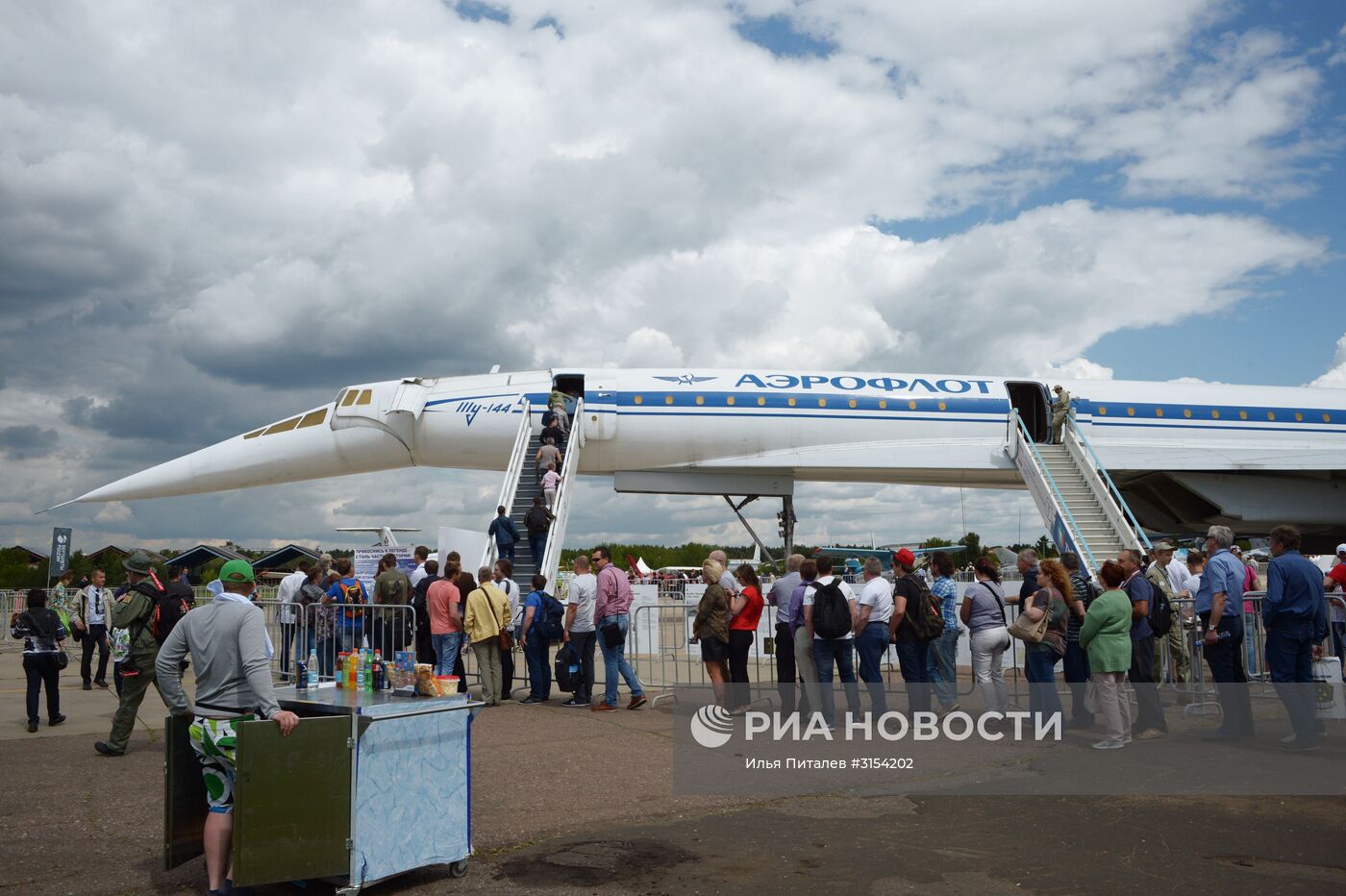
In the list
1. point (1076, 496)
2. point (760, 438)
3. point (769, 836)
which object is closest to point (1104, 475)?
point (1076, 496)

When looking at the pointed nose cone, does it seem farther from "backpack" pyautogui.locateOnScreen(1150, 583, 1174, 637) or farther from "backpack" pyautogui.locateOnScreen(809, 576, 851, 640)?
"backpack" pyautogui.locateOnScreen(1150, 583, 1174, 637)

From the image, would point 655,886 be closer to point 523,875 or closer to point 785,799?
point 523,875

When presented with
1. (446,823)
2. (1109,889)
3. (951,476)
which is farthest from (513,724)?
(951,476)

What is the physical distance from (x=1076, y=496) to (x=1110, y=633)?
9.73 metres

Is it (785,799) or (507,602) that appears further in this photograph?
(507,602)

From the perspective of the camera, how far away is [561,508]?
15.1 meters

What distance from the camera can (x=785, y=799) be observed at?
5.89 m

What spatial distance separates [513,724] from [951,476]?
1206 cm

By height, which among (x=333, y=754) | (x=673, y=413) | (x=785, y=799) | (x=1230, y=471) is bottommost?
(x=785, y=799)

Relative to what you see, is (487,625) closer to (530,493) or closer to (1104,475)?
(530,493)

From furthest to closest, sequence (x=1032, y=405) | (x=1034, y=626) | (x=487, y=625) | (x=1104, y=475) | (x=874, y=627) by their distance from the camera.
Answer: (x=1032, y=405) < (x=1104, y=475) < (x=487, y=625) < (x=874, y=627) < (x=1034, y=626)

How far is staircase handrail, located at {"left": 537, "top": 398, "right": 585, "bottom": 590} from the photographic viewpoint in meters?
13.6

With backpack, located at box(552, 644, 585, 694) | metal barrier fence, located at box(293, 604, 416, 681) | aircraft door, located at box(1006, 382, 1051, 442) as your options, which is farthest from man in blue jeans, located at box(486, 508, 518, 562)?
aircraft door, located at box(1006, 382, 1051, 442)

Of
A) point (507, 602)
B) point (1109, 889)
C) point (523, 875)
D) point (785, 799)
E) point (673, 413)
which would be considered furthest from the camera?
point (673, 413)
